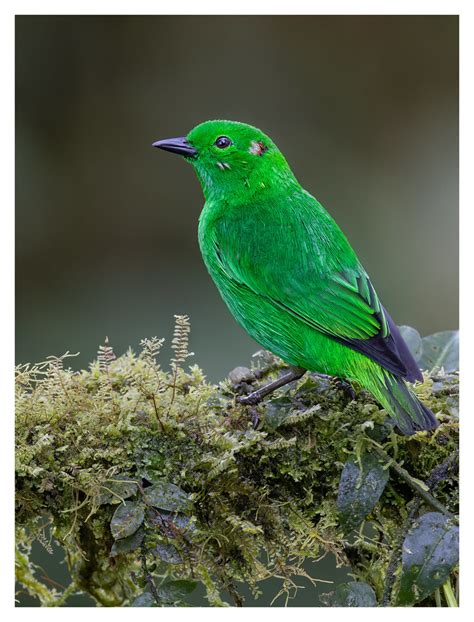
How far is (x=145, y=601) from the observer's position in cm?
215

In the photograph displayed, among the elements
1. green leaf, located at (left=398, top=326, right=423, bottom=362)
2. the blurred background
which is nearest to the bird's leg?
green leaf, located at (left=398, top=326, right=423, bottom=362)

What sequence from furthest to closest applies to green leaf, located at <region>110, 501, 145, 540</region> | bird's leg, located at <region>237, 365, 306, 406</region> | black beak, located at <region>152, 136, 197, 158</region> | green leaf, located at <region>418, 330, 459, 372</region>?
black beak, located at <region>152, 136, 197, 158</region>, green leaf, located at <region>418, 330, 459, 372</region>, bird's leg, located at <region>237, 365, 306, 406</region>, green leaf, located at <region>110, 501, 145, 540</region>

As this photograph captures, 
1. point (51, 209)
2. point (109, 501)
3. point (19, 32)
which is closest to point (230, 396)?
point (109, 501)

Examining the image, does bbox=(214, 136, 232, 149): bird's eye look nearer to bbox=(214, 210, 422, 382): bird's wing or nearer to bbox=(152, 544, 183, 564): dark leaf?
bbox=(214, 210, 422, 382): bird's wing

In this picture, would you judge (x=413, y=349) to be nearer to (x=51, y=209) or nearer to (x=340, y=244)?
(x=340, y=244)

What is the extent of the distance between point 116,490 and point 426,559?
94 cm

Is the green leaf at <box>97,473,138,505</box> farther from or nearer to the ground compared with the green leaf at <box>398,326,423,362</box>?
nearer to the ground

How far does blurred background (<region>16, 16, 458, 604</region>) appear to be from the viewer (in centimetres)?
581

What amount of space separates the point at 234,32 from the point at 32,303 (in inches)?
109

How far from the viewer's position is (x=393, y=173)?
6.16m

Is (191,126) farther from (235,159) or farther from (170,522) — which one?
(170,522)

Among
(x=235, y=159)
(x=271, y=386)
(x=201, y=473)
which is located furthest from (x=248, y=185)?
(x=201, y=473)

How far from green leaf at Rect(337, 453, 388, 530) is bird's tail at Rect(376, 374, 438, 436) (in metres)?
0.18

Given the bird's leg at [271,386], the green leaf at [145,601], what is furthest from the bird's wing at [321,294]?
the green leaf at [145,601]
